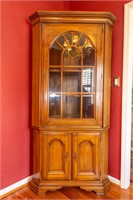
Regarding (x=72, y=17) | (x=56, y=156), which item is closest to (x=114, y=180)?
(x=56, y=156)

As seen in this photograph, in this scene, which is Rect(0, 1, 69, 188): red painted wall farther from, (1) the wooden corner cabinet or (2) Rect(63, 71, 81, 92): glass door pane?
(2) Rect(63, 71, 81, 92): glass door pane

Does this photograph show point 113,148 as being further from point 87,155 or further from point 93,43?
point 93,43

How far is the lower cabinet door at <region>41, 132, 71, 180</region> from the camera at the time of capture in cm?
202

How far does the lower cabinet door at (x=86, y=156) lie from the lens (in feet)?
6.63

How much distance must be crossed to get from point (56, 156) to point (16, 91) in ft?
2.86

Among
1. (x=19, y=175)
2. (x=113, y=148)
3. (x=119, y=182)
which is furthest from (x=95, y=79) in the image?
(x=19, y=175)

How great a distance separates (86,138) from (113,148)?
49 centimetres

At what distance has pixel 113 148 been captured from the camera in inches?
90.3

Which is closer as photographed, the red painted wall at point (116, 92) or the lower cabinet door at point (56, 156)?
the lower cabinet door at point (56, 156)

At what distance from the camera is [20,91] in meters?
2.18

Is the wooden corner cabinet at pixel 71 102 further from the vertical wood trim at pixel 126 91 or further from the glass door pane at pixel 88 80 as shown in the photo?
the vertical wood trim at pixel 126 91

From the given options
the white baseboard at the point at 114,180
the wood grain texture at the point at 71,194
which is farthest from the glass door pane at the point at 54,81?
the white baseboard at the point at 114,180

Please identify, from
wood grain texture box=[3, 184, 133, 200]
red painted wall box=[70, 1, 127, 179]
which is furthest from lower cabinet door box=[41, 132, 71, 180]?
red painted wall box=[70, 1, 127, 179]

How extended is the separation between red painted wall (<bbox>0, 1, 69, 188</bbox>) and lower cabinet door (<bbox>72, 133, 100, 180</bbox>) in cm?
64
